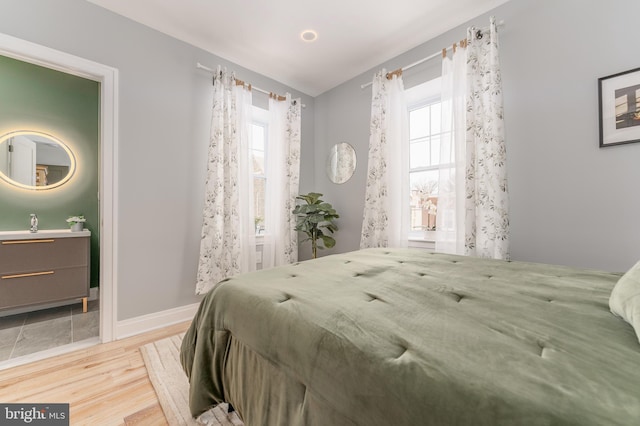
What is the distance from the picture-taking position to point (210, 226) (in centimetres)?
264

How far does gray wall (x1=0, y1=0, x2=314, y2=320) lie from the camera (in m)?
2.04

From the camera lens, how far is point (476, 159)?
2.18 metres

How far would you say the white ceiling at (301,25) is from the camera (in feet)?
7.30

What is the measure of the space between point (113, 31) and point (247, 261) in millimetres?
2398

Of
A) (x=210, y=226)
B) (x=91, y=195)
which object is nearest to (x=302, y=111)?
(x=210, y=226)

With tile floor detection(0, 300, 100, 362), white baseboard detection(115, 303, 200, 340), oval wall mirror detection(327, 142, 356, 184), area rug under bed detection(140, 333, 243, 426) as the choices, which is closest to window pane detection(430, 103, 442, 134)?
oval wall mirror detection(327, 142, 356, 184)

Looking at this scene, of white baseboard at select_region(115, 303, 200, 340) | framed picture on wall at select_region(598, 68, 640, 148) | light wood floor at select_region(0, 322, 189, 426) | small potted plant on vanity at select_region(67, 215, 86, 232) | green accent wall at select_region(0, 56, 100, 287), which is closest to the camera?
light wood floor at select_region(0, 322, 189, 426)

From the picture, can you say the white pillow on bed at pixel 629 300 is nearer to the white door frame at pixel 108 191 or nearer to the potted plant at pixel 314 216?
the potted plant at pixel 314 216

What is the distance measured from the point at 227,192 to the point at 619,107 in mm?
3183

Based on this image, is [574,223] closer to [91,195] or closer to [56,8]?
[56,8]

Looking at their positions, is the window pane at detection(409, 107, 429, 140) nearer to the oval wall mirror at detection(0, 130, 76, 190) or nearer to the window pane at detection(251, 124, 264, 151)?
the window pane at detection(251, 124, 264, 151)

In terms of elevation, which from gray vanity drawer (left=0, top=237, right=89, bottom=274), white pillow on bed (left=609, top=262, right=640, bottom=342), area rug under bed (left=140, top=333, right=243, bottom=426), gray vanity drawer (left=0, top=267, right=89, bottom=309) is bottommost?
area rug under bed (left=140, top=333, right=243, bottom=426)

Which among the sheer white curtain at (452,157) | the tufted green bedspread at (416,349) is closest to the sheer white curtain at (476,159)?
the sheer white curtain at (452,157)
